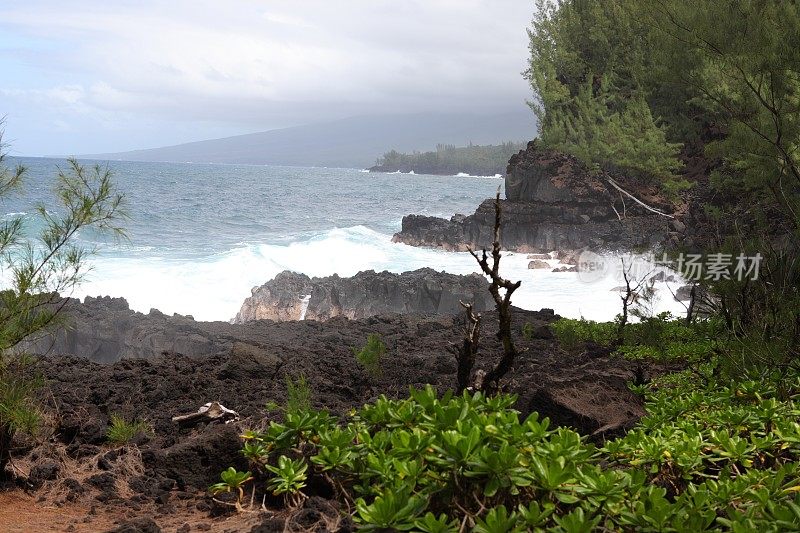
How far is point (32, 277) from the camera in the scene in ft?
16.4

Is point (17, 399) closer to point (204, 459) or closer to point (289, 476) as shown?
point (204, 459)

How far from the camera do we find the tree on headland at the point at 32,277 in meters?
4.58

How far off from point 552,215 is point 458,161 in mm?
116659

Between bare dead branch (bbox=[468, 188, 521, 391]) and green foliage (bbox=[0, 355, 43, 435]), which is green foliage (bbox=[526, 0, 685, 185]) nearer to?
bare dead branch (bbox=[468, 188, 521, 391])

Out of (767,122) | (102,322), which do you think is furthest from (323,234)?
(767,122)

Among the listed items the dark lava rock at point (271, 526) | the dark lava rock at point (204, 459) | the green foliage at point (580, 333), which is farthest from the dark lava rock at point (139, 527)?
the green foliage at point (580, 333)

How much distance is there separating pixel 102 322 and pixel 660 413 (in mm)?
10478

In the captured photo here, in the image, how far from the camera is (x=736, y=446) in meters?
3.18

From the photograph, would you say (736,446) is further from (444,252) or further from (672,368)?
(444,252)

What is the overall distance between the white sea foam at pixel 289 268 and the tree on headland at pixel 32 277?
1375 centimetres

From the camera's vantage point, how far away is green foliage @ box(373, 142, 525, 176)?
138125 mm

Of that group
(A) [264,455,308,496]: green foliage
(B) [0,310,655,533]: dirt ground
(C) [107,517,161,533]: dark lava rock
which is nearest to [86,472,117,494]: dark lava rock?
(B) [0,310,655,533]: dirt ground

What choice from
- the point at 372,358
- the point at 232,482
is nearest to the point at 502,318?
the point at 372,358

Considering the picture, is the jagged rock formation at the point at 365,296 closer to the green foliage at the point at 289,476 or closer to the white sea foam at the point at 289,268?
the white sea foam at the point at 289,268
